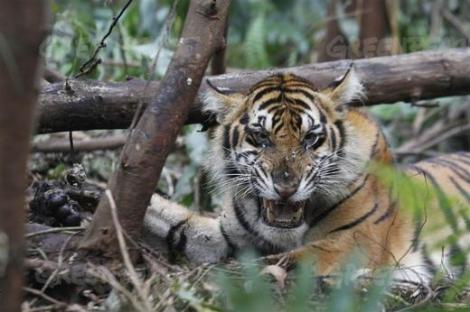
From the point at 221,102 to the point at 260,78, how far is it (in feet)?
1.71

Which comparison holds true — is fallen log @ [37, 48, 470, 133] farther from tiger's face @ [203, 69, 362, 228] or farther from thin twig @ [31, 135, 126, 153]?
thin twig @ [31, 135, 126, 153]

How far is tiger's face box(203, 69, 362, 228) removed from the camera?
12.5 feet


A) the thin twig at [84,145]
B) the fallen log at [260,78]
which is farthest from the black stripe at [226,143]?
the thin twig at [84,145]

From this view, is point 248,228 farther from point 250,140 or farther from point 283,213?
point 250,140

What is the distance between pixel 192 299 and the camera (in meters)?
2.88

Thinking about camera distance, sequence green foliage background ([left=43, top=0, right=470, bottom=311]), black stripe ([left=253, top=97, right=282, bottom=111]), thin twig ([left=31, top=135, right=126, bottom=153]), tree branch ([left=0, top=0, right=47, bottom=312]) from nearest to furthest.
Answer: tree branch ([left=0, top=0, right=47, bottom=312]) → green foliage background ([left=43, top=0, right=470, bottom=311]) → black stripe ([left=253, top=97, right=282, bottom=111]) → thin twig ([left=31, top=135, right=126, bottom=153])

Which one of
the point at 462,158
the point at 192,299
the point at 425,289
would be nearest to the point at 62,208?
the point at 192,299

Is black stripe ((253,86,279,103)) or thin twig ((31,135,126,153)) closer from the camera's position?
black stripe ((253,86,279,103))

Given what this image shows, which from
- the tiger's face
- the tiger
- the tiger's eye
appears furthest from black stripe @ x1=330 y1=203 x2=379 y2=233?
the tiger's eye

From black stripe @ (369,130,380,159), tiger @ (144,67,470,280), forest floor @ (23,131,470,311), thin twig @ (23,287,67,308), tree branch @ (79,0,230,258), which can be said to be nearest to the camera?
forest floor @ (23,131,470,311)

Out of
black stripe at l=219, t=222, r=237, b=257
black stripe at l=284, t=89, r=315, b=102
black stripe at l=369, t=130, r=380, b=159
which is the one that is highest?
black stripe at l=284, t=89, r=315, b=102

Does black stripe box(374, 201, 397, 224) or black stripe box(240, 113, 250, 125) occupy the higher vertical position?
black stripe box(240, 113, 250, 125)

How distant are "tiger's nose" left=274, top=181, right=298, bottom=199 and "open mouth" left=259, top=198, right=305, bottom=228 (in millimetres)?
212

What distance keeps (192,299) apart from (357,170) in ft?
5.03
